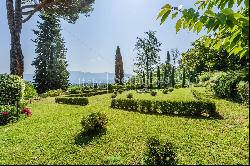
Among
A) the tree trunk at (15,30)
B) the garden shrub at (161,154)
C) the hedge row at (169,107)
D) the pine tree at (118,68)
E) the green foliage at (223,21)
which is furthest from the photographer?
the pine tree at (118,68)

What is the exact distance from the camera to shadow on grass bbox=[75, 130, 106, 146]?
15070mm

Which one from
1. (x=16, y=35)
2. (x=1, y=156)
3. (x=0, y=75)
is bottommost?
(x=1, y=156)

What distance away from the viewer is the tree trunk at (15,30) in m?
35.2

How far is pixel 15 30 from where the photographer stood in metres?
35.4

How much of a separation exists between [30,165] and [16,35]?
2637 cm

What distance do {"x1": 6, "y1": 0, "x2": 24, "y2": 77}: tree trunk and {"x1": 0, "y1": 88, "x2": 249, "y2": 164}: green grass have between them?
16.0m

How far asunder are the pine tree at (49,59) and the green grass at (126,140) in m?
37.9

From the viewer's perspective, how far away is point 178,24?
508cm

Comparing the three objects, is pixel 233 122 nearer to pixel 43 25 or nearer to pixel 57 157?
pixel 57 157

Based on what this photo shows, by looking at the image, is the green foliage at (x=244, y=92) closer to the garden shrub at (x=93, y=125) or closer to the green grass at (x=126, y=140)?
the green grass at (x=126, y=140)

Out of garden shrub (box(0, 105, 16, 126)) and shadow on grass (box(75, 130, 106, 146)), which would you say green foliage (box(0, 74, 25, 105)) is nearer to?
garden shrub (box(0, 105, 16, 126))

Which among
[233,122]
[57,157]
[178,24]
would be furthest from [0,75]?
[178,24]

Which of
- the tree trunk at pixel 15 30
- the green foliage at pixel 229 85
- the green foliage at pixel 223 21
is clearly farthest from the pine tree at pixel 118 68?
the green foliage at pixel 223 21

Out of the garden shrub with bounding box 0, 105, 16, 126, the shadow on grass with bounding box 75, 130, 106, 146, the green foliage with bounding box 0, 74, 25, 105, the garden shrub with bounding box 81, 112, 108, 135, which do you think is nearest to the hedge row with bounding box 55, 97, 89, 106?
the green foliage with bounding box 0, 74, 25, 105
